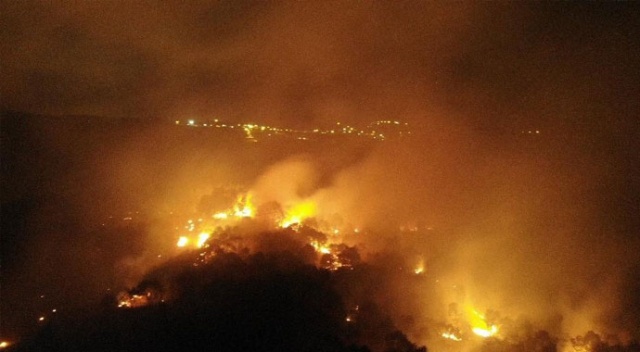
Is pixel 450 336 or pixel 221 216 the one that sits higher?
pixel 221 216

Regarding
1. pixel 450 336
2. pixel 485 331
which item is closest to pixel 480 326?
pixel 485 331

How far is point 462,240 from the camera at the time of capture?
20172 mm

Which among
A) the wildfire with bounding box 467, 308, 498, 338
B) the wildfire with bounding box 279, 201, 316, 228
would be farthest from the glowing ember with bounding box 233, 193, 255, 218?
the wildfire with bounding box 467, 308, 498, 338

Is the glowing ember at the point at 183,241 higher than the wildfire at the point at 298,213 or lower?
lower

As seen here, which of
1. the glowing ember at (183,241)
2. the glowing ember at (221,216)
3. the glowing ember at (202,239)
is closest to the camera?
the glowing ember at (202,239)

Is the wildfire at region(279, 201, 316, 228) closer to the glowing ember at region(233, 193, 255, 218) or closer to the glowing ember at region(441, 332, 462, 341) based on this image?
the glowing ember at region(233, 193, 255, 218)

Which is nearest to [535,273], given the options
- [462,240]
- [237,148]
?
[462,240]

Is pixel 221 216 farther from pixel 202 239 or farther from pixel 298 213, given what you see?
pixel 298 213

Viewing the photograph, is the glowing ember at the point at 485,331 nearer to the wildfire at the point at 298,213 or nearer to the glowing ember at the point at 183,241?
the wildfire at the point at 298,213

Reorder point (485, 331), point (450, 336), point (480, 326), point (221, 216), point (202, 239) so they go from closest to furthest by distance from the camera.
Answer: point (450, 336)
point (485, 331)
point (480, 326)
point (202, 239)
point (221, 216)

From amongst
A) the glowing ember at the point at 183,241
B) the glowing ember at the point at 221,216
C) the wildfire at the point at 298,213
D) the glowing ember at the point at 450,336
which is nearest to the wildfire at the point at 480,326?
the glowing ember at the point at 450,336

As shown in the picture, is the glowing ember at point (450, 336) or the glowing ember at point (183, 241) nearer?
the glowing ember at point (450, 336)

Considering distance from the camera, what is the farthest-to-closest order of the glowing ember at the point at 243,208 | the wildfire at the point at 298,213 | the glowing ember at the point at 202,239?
the glowing ember at the point at 243,208 → the wildfire at the point at 298,213 → the glowing ember at the point at 202,239

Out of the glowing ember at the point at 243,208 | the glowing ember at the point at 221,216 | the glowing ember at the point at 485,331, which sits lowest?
the glowing ember at the point at 485,331
